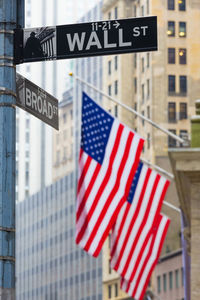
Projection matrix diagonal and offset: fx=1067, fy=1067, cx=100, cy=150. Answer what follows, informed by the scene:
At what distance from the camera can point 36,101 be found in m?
10.7

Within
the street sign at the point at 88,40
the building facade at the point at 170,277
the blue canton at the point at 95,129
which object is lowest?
the street sign at the point at 88,40

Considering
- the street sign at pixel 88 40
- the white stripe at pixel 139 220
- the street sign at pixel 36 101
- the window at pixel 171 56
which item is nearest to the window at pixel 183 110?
the window at pixel 171 56

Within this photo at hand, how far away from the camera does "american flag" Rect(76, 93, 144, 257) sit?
3338 cm

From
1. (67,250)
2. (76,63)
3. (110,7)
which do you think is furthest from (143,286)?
(76,63)

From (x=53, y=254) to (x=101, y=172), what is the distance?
135166mm

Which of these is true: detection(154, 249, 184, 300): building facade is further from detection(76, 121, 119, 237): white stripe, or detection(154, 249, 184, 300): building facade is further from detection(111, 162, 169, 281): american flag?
detection(76, 121, 119, 237): white stripe

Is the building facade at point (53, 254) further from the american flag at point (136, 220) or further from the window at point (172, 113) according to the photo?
the american flag at point (136, 220)

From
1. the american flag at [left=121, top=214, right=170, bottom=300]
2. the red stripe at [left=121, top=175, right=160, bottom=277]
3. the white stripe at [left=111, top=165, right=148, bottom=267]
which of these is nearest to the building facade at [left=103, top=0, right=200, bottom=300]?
the american flag at [left=121, top=214, right=170, bottom=300]

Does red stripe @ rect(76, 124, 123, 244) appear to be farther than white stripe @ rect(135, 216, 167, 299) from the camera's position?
No

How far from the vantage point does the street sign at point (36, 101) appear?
10445mm

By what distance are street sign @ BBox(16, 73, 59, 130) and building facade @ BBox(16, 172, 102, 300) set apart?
140 meters

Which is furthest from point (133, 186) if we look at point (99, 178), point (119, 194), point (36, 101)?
point (36, 101)

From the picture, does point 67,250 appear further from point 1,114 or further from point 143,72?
point 1,114

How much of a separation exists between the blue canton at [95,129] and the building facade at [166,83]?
61991 millimetres
